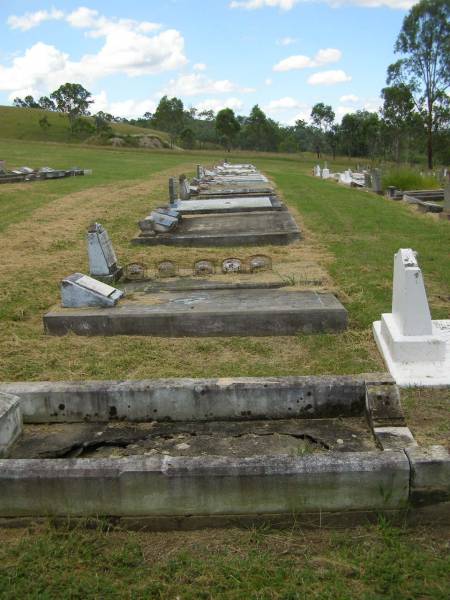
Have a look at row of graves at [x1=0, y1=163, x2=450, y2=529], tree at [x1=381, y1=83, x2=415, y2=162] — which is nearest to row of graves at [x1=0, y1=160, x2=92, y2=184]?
row of graves at [x1=0, y1=163, x2=450, y2=529]

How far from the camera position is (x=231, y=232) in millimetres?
12039

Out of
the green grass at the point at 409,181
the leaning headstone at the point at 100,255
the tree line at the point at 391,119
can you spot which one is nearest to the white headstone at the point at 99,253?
the leaning headstone at the point at 100,255

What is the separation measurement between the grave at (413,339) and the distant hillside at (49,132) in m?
58.3

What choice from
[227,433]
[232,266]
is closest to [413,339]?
[227,433]

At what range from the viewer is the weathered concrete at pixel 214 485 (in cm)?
314

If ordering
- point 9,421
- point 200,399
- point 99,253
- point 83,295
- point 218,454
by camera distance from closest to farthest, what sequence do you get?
point 218,454
point 9,421
point 200,399
point 83,295
point 99,253

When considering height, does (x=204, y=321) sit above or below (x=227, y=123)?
below

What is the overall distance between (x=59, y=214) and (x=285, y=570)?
14.1 m

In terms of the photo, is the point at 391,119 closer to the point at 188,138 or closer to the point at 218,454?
the point at 188,138

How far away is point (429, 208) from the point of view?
16688 millimetres

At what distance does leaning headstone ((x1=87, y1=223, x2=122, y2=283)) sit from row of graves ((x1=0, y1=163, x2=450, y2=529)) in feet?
3.25

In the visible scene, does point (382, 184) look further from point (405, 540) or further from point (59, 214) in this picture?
point (405, 540)

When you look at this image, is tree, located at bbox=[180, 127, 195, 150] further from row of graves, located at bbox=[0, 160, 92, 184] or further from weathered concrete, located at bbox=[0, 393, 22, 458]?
weathered concrete, located at bbox=[0, 393, 22, 458]

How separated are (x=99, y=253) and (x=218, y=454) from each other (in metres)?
4.81
